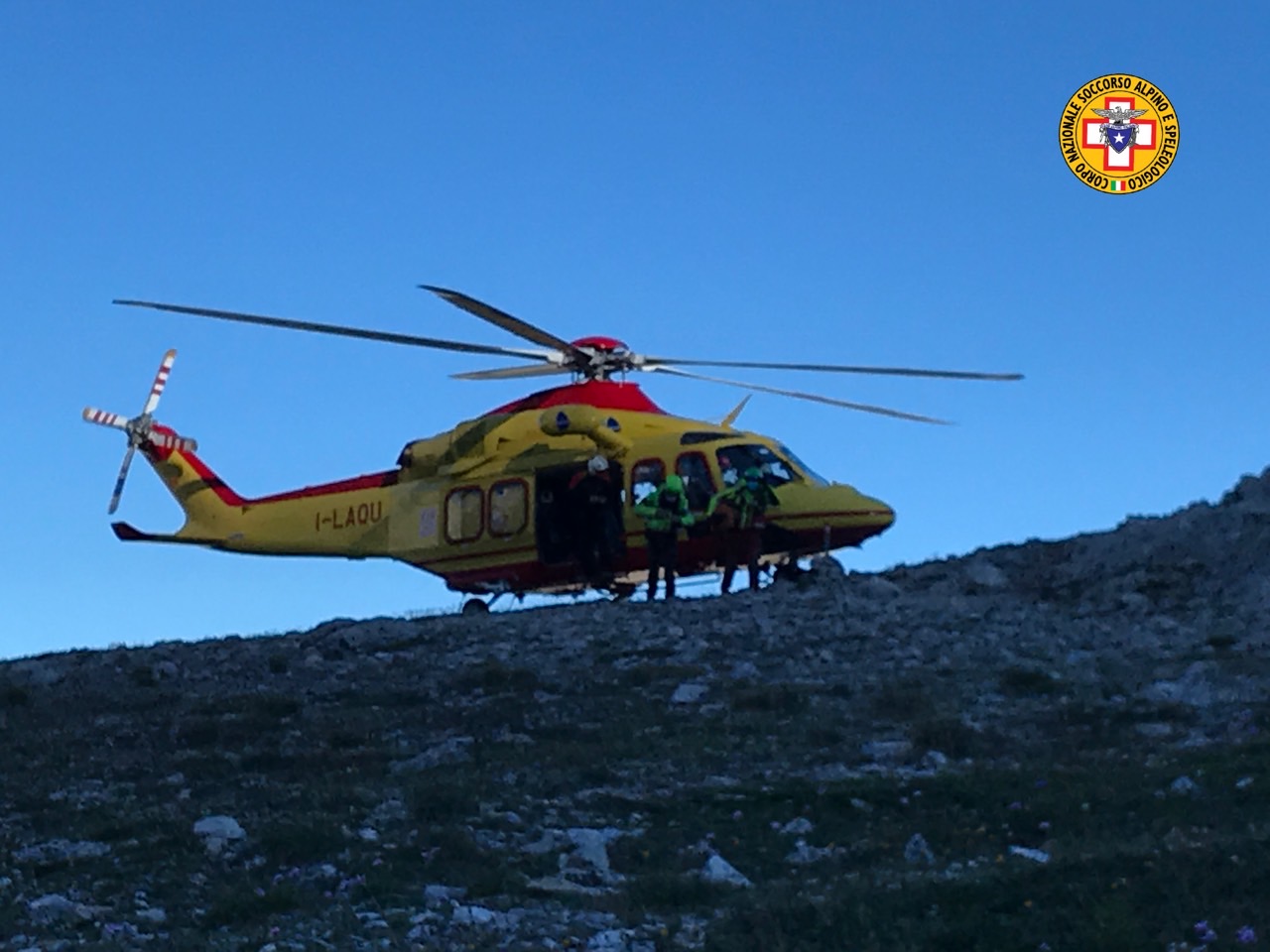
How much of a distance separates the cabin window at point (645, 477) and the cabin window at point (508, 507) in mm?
1651

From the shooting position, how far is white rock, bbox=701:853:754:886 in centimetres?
947

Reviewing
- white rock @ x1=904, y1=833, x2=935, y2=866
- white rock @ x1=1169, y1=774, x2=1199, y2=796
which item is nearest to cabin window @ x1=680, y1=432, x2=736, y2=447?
white rock @ x1=1169, y1=774, x2=1199, y2=796

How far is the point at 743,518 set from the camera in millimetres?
21641

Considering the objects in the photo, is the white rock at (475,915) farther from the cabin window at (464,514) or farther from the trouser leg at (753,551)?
the cabin window at (464,514)

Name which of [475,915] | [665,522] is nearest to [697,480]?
[665,522]

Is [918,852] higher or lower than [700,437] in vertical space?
lower

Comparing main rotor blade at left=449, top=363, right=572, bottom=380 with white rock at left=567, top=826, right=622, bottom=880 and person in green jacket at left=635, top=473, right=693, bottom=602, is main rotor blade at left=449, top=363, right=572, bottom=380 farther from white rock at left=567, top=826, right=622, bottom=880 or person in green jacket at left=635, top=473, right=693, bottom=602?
white rock at left=567, top=826, right=622, bottom=880

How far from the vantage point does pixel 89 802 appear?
12.3 m

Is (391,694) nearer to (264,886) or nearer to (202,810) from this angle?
(202,810)

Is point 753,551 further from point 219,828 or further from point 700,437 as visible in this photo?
point 219,828

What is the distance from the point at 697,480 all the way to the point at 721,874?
42.6 ft

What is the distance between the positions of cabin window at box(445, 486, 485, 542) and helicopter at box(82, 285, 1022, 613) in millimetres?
20

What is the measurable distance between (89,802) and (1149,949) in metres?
7.87

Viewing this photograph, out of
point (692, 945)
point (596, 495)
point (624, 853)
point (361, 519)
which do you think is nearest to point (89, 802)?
point (624, 853)
